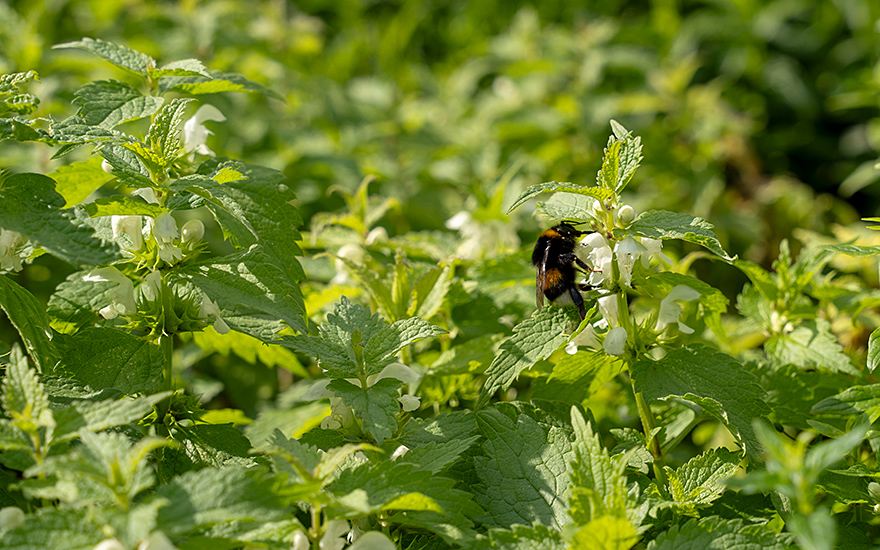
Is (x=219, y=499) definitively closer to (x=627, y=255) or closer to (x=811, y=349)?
(x=627, y=255)

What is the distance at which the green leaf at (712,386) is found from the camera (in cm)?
126

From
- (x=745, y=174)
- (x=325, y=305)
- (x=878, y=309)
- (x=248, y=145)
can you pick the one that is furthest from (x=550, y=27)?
(x=325, y=305)

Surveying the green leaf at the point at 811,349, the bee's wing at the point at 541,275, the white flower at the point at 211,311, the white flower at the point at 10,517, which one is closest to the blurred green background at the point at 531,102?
the green leaf at the point at 811,349

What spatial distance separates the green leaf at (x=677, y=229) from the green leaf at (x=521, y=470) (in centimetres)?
42

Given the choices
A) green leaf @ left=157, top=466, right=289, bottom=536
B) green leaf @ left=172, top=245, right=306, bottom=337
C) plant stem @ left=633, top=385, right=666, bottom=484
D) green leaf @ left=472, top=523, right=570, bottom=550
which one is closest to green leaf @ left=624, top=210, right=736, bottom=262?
plant stem @ left=633, top=385, right=666, bottom=484

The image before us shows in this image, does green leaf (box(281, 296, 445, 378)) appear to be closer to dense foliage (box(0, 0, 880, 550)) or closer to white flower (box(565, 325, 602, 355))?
dense foliage (box(0, 0, 880, 550))

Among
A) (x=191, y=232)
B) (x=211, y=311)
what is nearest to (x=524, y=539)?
(x=211, y=311)

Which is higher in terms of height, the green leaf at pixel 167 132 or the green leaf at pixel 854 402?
the green leaf at pixel 167 132

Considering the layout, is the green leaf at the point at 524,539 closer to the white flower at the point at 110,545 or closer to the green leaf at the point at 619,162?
the white flower at the point at 110,545

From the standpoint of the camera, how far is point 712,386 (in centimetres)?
134

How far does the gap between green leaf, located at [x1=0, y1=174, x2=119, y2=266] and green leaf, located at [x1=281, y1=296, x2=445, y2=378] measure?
1.25 ft

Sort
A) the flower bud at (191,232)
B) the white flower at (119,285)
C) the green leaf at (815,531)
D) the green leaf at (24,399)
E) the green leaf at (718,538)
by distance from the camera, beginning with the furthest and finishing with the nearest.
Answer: the flower bud at (191,232)
the white flower at (119,285)
the green leaf at (718,538)
the green leaf at (24,399)
the green leaf at (815,531)

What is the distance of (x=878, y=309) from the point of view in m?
2.44

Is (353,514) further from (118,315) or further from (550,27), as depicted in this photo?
(550,27)
